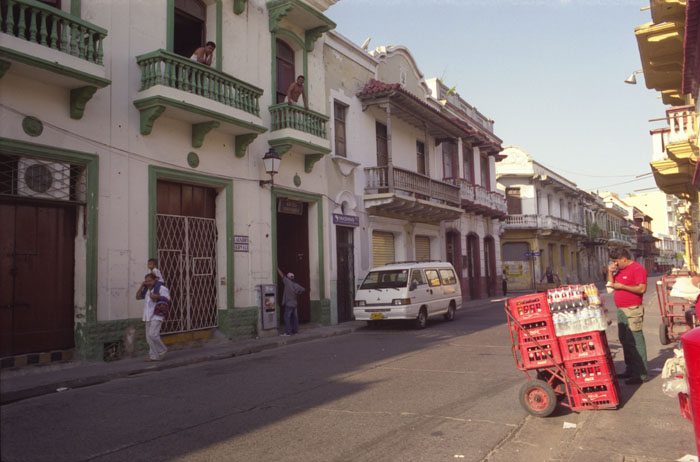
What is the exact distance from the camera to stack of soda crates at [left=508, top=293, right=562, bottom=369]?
18.9ft

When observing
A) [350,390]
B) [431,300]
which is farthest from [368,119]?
[350,390]

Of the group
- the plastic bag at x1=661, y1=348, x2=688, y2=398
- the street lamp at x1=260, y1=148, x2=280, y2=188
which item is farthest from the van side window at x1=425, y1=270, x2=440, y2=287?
Answer: the plastic bag at x1=661, y1=348, x2=688, y2=398

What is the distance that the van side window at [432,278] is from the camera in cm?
1675

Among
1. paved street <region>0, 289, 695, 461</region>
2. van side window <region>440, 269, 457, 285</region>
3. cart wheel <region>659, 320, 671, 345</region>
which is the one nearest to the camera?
paved street <region>0, 289, 695, 461</region>

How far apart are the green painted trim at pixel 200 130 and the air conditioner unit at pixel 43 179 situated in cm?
320

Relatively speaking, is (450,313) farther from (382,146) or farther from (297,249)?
(382,146)

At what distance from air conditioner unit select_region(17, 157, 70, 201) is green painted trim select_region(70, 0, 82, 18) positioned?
292 centimetres

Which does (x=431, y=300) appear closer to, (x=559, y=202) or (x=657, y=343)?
(x=657, y=343)

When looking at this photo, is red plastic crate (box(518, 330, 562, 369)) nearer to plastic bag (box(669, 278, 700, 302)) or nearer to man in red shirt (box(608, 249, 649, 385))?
man in red shirt (box(608, 249, 649, 385))

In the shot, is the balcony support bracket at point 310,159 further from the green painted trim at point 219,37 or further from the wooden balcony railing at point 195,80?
the green painted trim at point 219,37

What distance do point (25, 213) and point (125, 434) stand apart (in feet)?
19.7

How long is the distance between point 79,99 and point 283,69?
7.57 meters

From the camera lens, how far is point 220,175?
13617 millimetres

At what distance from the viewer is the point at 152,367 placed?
9.79m
